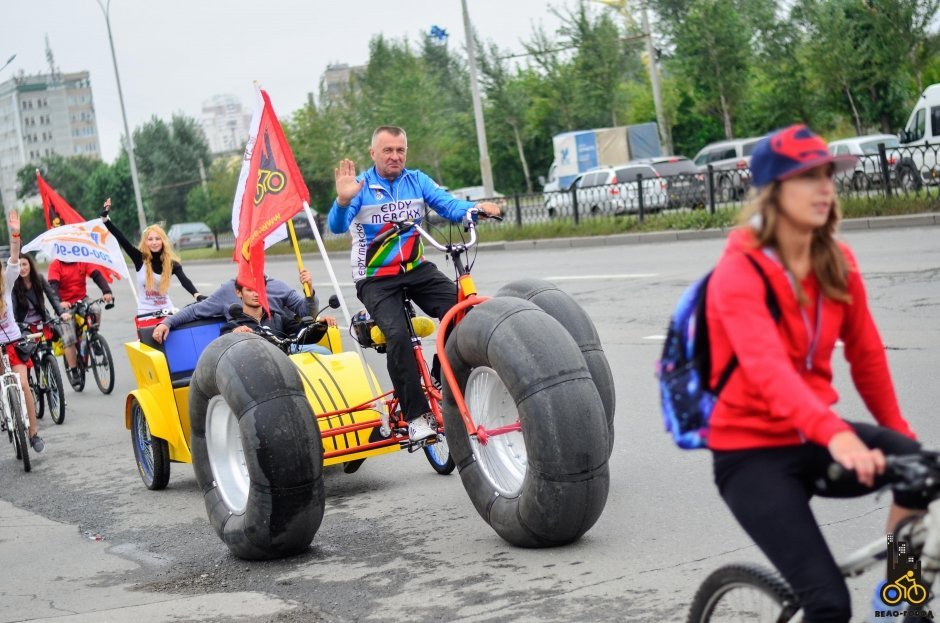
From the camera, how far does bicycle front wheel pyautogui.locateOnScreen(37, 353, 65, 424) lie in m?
12.5

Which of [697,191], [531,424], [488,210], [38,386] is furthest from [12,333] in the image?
[697,191]

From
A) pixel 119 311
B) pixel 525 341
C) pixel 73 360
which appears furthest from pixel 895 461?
pixel 119 311

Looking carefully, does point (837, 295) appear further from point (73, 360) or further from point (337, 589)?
point (73, 360)

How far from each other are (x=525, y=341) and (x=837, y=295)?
8.56 ft

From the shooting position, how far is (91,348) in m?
14.8

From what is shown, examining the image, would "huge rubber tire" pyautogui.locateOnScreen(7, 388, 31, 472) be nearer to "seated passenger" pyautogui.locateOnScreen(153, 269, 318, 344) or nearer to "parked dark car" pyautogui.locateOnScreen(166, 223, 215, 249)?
"seated passenger" pyautogui.locateOnScreen(153, 269, 318, 344)

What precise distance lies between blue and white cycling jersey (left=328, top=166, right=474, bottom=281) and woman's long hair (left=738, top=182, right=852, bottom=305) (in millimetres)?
3780

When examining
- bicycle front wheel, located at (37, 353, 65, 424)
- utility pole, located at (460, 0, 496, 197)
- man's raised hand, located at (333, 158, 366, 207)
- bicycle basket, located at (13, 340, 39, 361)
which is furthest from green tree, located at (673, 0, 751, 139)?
man's raised hand, located at (333, 158, 366, 207)

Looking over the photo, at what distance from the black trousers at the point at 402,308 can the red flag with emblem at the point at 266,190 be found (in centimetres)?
194

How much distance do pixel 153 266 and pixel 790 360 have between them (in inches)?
403

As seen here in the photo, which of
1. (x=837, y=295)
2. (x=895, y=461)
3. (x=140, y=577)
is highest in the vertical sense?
(x=837, y=295)

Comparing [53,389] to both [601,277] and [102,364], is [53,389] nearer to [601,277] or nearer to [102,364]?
[102,364]

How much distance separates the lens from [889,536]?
10.8 ft
